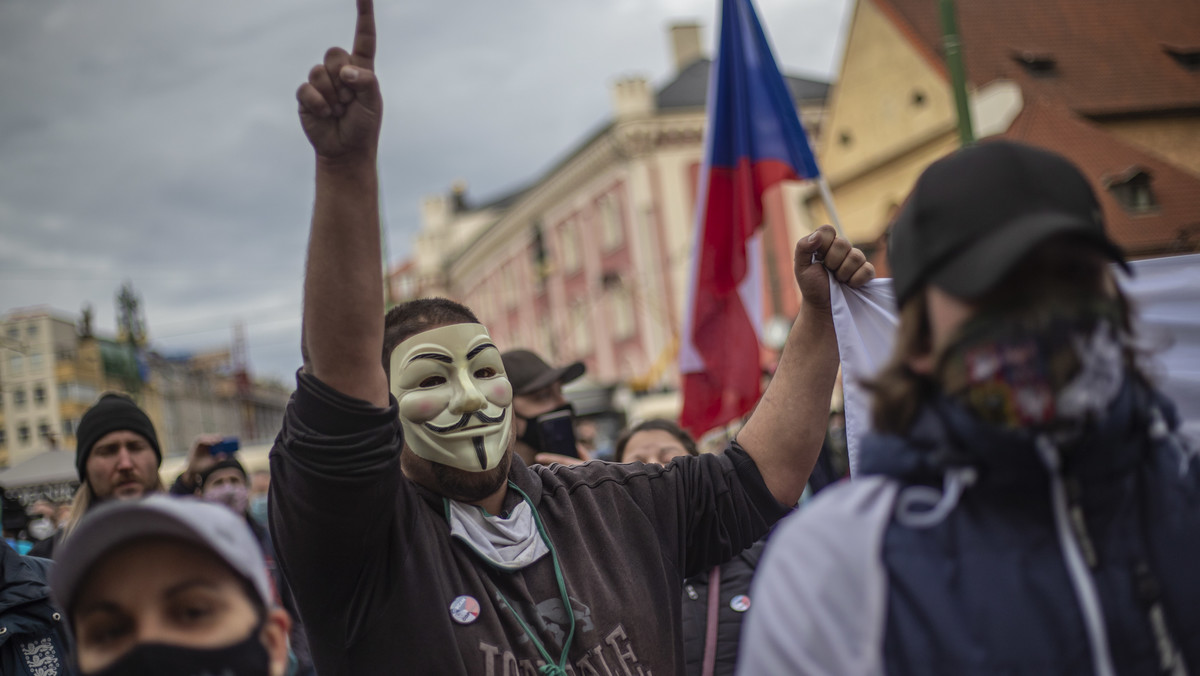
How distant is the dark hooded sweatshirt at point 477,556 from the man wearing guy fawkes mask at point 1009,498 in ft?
2.82

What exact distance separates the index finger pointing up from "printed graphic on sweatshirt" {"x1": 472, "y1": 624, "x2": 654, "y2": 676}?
46.2 inches

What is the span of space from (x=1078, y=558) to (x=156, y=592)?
1.22 metres

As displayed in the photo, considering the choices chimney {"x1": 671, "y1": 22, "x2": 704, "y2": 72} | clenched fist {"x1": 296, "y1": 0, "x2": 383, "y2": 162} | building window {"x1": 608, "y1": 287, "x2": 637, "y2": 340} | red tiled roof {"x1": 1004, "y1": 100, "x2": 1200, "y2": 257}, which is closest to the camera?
clenched fist {"x1": 296, "y1": 0, "x2": 383, "y2": 162}

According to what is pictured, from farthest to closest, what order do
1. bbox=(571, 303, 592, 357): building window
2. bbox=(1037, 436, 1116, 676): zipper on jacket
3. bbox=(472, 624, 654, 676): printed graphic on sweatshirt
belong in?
bbox=(571, 303, 592, 357): building window → bbox=(472, 624, 654, 676): printed graphic on sweatshirt → bbox=(1037, 436, 1116, 676): zipper on jacket

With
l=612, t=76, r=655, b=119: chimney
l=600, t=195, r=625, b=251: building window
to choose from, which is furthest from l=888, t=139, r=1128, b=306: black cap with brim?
l=600, t=195, r=625, b=251: building window

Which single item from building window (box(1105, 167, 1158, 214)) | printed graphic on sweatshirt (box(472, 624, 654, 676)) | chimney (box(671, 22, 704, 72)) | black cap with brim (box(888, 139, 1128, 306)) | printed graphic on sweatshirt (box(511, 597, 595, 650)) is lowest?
printed graphic on sweatshirt (box(472, 624, 654, 676))

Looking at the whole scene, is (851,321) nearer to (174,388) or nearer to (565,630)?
(565,630)

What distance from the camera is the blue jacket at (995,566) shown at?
1.31 metres

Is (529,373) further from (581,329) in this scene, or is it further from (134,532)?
(581,329)

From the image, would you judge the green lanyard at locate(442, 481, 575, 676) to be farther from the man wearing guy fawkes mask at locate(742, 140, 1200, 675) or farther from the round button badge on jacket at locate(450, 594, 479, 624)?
the man wearing guy fawkes mask at locate(742, 140, 1200, 675)

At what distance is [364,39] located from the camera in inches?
72.1

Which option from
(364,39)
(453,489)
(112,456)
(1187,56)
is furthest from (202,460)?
(1187,56)

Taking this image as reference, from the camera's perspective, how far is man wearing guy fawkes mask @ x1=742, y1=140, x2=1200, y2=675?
4.30 feet

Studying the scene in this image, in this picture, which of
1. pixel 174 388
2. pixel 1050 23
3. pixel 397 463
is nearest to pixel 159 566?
pixel 397 463
